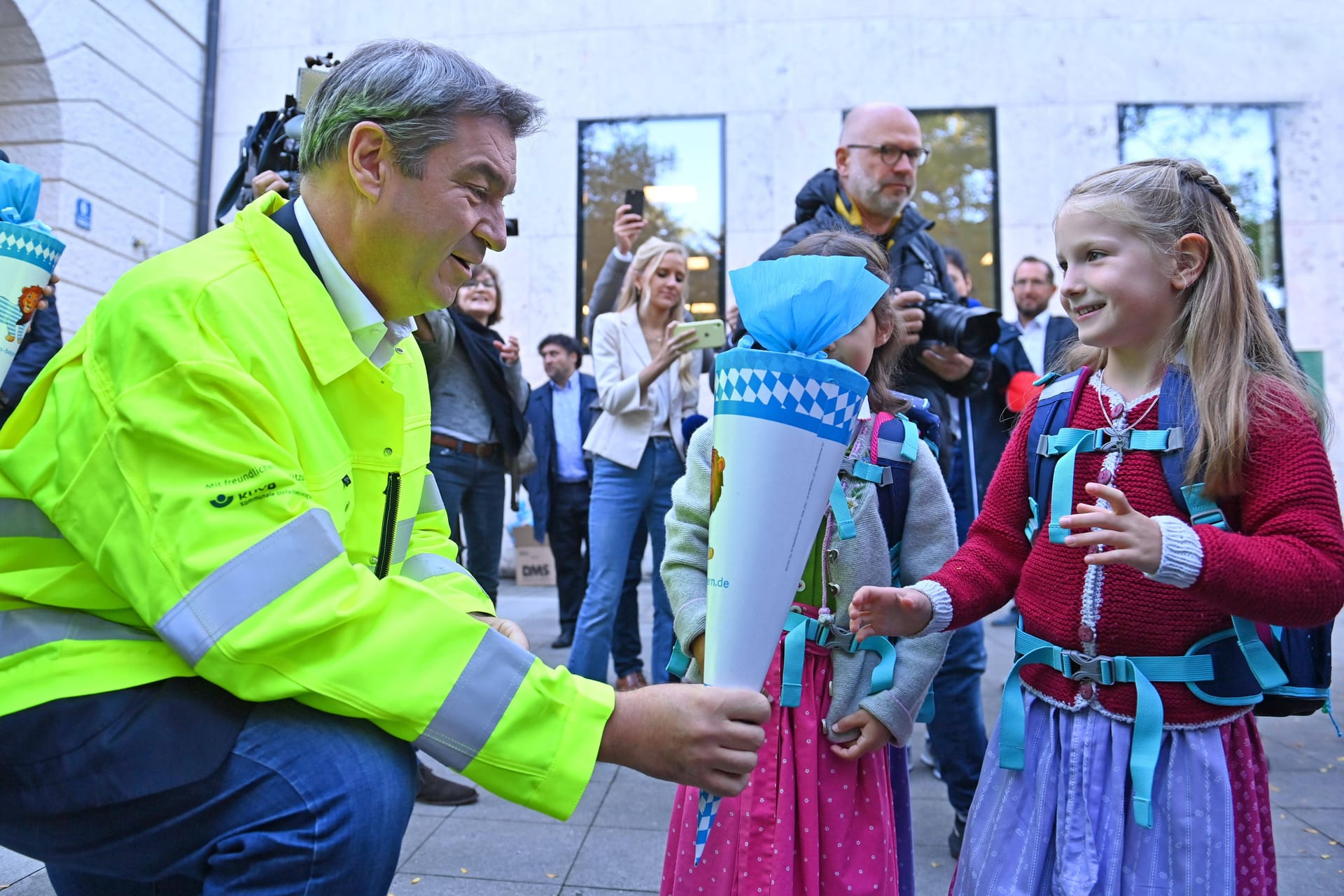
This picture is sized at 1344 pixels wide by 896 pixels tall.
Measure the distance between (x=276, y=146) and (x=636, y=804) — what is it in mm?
2459

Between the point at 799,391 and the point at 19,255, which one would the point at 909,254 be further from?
the point at 19,255

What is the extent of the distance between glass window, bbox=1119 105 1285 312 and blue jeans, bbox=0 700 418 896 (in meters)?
9.24

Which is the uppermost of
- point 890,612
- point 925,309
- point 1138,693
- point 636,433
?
point 925,309

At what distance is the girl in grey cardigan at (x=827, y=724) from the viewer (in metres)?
1.80

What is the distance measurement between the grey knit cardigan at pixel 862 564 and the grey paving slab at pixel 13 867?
71.8 inches

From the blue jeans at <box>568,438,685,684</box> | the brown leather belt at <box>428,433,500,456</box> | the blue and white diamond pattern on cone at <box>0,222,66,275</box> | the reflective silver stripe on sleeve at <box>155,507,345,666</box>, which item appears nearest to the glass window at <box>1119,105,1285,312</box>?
the blue jeans at <box>568,438,685,684</box>

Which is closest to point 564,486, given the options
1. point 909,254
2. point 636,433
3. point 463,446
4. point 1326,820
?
point 636,433

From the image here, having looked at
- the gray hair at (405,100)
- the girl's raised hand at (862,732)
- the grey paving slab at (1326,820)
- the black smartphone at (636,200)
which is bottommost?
the grey paving slab at (1326,820)

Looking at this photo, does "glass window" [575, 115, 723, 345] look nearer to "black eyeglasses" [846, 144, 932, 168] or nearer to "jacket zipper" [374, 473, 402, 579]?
"black eyeglasses" [846, 144, 932, 168]

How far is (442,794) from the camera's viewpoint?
3098mm

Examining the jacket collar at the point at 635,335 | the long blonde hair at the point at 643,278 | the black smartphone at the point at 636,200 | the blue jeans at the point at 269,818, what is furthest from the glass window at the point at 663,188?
the blue jeans at the point at 269,818

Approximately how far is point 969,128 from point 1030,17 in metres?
1.10

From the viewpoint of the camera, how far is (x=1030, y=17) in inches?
344

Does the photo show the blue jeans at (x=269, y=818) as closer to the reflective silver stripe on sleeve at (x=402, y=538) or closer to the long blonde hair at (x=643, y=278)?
the reflective silver stripe on sleeve at (x=402, y=538)
